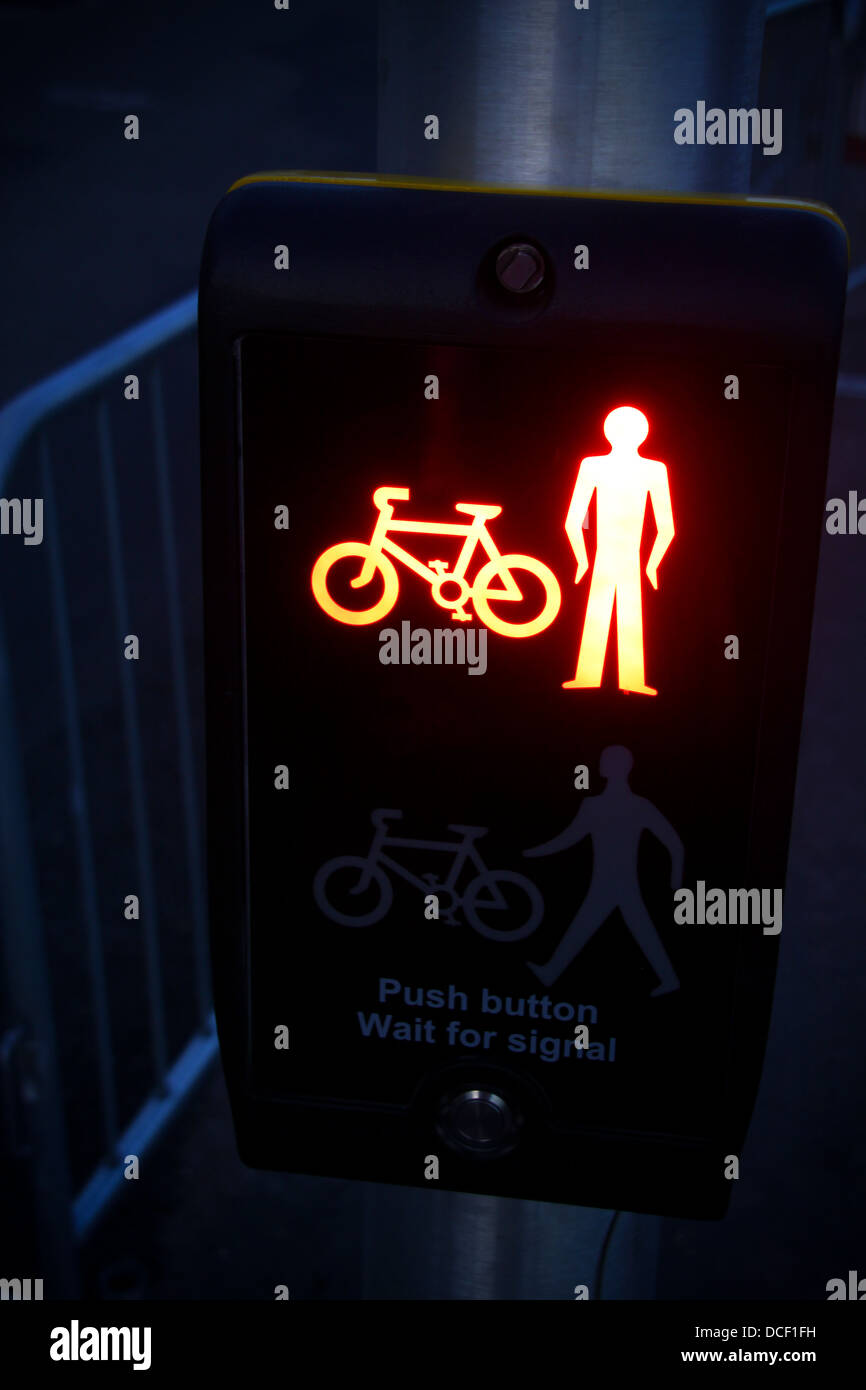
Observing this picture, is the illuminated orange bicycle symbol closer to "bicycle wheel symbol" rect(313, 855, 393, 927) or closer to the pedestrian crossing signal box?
→ the pedestrian crossing signal box

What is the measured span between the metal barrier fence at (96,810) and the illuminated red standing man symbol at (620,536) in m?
0.75

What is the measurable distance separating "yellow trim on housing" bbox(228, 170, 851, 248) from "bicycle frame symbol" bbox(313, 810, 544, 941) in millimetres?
499

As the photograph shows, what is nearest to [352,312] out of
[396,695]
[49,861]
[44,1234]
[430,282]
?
[430,282]

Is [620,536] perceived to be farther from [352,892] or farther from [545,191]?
[352,892]

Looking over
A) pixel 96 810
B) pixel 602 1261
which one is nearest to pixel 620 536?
pixel 602 1261

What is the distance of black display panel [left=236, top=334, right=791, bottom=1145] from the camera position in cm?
117

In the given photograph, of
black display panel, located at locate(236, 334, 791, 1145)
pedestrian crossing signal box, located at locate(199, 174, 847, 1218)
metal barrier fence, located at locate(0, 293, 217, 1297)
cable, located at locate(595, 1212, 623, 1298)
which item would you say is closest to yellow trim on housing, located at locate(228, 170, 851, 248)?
pedestrian crossing signal box, located at locate(199, 174, 847, 1218)

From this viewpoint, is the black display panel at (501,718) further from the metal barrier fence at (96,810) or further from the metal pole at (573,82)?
the metal barrier fence at (96,810)

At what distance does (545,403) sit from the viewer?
1.16 m

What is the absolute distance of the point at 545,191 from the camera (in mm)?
1167

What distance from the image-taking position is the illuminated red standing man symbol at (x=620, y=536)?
1.16 metres

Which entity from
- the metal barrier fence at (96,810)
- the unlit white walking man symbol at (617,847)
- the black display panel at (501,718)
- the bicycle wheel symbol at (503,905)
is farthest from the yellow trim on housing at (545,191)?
the metal barrier fence at (96,810)

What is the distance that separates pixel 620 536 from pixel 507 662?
14cm
